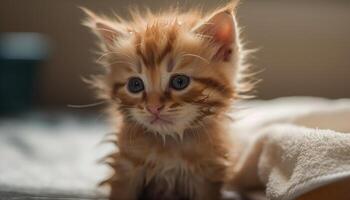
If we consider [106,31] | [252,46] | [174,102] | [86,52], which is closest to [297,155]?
[174,102]

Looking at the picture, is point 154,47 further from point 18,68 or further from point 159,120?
point 18,68

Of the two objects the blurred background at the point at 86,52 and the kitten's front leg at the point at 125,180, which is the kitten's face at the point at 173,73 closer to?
the kitten's front leg at the point at 125,180

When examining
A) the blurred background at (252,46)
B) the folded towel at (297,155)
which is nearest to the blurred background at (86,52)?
the blurred background at (252,46)

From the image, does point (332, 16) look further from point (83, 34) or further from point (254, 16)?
point (83, 34)

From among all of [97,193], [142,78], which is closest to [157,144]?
[142,78]

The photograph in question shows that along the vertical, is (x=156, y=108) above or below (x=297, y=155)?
above

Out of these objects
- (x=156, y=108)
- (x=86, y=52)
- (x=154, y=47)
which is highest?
(x=86, y=52)

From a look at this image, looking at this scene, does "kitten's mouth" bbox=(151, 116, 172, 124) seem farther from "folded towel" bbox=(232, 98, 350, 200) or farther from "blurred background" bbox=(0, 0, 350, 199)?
"blurred background" bbox=(0, 0, 350, 199)
